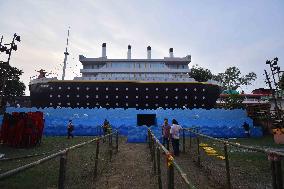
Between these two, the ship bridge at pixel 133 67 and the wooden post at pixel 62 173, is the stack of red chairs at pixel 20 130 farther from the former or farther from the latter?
the ship bridge at pixel 133 67

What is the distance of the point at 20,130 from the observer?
15.9 meters

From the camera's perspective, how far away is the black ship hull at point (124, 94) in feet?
113

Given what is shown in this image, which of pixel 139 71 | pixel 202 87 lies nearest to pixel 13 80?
pixel 139 71

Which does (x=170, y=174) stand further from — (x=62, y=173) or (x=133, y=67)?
(x=133, y=67)

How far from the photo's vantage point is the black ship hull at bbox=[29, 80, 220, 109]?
34562 millimetres

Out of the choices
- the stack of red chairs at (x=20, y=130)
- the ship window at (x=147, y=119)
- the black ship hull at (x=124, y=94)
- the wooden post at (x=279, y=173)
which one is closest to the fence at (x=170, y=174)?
the wooden post at (x=279, y=173)

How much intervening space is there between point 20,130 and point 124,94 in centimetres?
2002

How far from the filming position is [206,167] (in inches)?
356

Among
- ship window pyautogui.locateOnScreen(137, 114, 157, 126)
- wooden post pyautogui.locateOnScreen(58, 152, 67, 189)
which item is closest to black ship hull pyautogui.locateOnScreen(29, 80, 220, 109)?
ship window pyautogui.locateOnScreen(137, 114, 157, 126)

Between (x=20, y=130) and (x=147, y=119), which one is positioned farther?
(x=147, y=119)

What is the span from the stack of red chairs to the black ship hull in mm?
18171

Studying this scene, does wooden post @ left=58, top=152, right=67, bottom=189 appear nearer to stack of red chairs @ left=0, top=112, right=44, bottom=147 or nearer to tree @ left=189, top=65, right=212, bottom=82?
stack of red chairs @ left=0, top=112, right=44, bottom=147

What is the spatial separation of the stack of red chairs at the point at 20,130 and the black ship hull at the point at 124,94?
1817 centimetres

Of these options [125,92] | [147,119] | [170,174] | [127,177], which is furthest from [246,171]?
[125,92]
